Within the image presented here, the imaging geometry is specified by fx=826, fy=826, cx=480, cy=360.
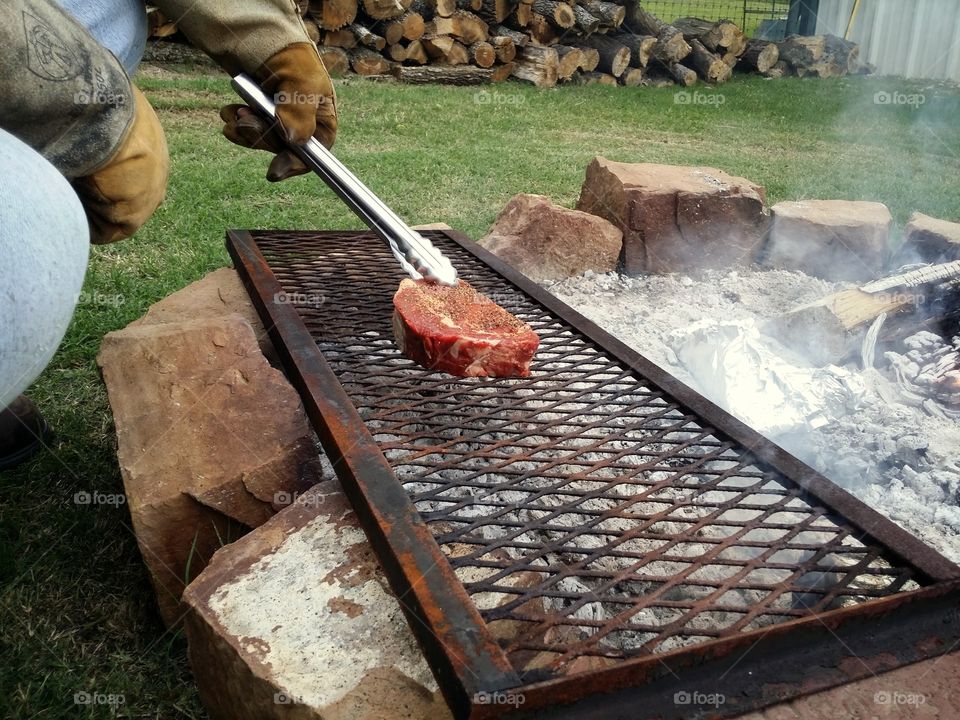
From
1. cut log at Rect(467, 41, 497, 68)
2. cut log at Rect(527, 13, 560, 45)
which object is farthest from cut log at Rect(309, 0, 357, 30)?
cut log at Rect(527, 13, 560, 45)

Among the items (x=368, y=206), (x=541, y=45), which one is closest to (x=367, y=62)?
(x=541, y=45)

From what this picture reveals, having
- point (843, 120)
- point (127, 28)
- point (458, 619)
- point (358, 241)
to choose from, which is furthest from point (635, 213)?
point (843, 120)

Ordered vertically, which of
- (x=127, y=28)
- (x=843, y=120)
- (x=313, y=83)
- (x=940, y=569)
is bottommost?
(x=843, y=120)

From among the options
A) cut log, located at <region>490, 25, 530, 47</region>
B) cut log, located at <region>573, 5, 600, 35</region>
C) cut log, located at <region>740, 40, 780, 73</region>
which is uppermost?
cut log, located at <region>573, 5, 600, 35</region>

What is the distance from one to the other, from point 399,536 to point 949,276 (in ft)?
7.79

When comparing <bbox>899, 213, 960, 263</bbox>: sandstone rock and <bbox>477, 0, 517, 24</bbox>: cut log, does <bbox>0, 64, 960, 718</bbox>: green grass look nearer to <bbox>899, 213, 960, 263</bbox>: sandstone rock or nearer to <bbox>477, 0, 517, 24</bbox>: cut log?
<bbox>477, 0, 517, 24</bbox>: cut log

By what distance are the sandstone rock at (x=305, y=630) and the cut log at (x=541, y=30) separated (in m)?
9.49

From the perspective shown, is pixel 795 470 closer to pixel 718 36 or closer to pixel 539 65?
pixel 539 65

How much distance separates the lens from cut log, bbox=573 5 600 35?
1023cm

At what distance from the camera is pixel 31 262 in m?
1.08

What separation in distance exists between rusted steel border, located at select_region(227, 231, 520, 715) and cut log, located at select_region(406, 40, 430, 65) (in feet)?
26.3

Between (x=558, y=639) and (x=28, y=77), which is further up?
(x=28, y=77)

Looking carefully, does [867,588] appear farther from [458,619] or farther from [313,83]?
[313,83]

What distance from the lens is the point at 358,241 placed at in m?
3.13
